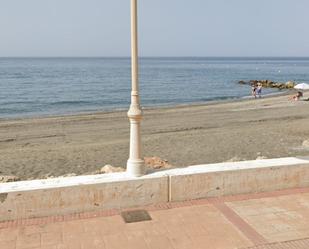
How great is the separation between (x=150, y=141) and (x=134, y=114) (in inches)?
405

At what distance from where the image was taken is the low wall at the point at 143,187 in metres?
5.32

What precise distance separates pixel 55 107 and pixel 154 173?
2854 cm

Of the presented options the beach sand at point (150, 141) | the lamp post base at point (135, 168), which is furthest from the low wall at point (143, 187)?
the beach sand at point (150, 141)

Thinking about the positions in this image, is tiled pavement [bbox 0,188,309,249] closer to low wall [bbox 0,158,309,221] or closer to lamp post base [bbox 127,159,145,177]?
low wall [bbox 0,158,309,221]

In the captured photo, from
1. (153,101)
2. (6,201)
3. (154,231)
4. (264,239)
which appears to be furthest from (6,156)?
(153,101)

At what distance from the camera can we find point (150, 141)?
16.0 meters

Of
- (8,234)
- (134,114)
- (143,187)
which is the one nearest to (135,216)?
(143,187)

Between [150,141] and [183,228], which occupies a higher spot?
[183,228]

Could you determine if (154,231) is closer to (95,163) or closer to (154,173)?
(154,173)

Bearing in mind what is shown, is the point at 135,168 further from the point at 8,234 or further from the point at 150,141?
the point at 150,141

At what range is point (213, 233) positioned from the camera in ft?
16.2

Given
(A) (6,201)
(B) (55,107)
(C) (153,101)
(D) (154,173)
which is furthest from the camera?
(C) (153,101)

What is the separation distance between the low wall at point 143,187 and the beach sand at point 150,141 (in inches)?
165

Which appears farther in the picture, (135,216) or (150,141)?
(150,141)
